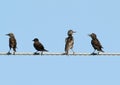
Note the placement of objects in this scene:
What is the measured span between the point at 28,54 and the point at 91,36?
6628mm

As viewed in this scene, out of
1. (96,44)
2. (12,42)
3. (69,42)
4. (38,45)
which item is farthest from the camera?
(38,45)

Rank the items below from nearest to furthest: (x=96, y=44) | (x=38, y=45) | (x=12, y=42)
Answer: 1. (x=96, y=44)
2. (x=12, y=42)
3. (x=38, y=45)

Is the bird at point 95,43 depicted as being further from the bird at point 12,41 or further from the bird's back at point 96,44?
the bird at point 12,41

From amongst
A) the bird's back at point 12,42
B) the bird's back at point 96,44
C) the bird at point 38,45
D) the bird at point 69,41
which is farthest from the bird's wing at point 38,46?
the bird's back at point 96,44

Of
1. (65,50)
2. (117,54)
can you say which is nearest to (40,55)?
(65,50)

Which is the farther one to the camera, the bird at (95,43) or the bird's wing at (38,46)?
the bird's wing at (38,46)

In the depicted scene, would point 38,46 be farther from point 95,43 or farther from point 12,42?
point 95,43

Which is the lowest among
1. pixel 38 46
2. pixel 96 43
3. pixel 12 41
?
pixel 38 46

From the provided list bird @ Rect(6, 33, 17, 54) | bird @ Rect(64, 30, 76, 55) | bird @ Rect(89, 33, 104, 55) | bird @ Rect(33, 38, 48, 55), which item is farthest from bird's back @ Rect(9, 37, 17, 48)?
bird @ Rect(89, 33, 104, 55)

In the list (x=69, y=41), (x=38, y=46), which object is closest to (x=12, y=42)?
(x=38, y=46)

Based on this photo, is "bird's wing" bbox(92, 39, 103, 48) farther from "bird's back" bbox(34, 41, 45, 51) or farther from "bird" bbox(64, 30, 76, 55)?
"bird's back" bbox(34, 41, 45, 51)

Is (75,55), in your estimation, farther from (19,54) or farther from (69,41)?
(69,41)

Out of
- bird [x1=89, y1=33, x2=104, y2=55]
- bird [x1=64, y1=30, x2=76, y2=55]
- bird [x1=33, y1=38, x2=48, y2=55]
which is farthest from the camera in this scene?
bird [x1=33, y1=38, x2=48, y2=55]

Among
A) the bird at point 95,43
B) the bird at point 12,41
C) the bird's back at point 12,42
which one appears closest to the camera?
the bird at point 95,43
